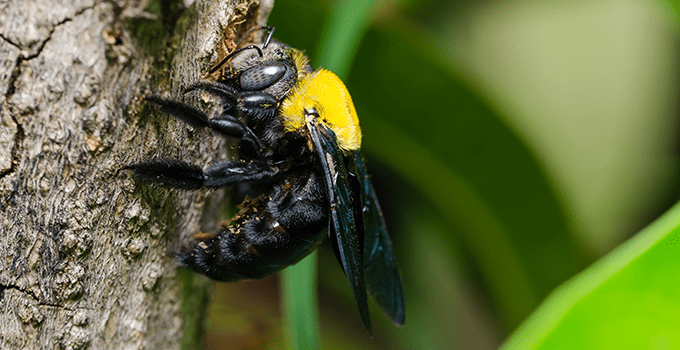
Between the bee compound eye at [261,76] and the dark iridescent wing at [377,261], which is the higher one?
the bee compound eye at [261,76]

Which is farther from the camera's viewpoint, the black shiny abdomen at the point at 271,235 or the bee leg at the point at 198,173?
the black shiny abdomen at the point at 271,235

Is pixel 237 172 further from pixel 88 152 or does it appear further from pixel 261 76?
pixel 88 152

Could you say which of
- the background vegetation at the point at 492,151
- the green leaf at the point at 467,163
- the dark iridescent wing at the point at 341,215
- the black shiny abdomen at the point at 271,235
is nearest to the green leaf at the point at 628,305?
the background vegetation at the point at 492,151

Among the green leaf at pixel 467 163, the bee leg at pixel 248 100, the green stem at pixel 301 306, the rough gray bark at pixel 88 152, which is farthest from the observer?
the green leaf at pixel 467 163

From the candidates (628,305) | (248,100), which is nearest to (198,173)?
(248,100)

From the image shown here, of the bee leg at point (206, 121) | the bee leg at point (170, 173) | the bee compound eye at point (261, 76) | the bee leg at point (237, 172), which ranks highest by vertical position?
the bee compound eye at point (261, 76)

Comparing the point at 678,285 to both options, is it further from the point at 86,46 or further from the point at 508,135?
the point at 86,46

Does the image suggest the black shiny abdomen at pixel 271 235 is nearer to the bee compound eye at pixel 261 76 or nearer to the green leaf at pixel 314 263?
the green leaf at pixel 314 263
